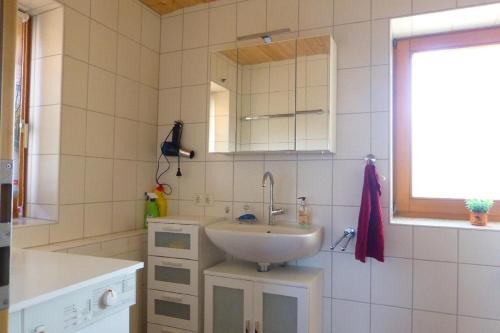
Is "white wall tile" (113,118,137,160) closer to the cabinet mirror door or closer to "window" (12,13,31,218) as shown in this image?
"window" (12,13,31,218)

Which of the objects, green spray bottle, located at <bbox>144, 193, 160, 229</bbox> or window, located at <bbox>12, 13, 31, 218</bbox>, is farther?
green spray bottle, located at <bbox>144, 193, 160, 229</bbox>

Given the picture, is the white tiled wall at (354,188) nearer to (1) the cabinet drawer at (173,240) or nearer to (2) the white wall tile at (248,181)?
(2) the white wall tile at (248,181)

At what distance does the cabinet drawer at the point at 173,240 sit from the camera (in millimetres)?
2059

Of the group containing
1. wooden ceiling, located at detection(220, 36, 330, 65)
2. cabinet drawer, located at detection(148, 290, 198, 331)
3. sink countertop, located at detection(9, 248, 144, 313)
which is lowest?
cabinet drawer, located at detection(148, 290, 198, 331)

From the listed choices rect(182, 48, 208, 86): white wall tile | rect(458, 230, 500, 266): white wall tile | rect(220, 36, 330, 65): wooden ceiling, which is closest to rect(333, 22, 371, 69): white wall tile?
rect(220, 36, 330, 65): wooden ceiling

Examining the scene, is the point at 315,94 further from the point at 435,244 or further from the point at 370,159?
the point at 435,244

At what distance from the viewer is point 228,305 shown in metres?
1.93

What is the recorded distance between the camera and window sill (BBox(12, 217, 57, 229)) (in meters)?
1.73

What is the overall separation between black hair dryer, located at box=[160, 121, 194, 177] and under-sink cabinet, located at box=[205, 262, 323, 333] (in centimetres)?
84

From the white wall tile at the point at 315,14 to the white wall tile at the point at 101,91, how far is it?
1256 mm

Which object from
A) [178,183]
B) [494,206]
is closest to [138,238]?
[178,183]

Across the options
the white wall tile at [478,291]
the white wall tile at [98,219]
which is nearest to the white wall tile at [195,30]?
the white wall tile at [98,219]

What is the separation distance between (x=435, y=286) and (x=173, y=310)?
1475 mm

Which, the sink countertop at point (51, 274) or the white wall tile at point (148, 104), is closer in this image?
the sink countertop at point (51, 274)
